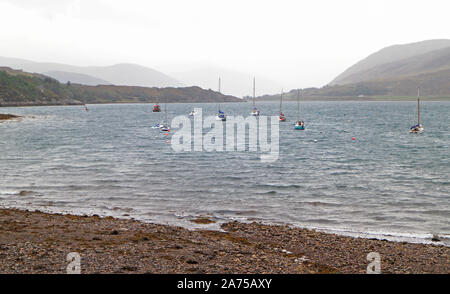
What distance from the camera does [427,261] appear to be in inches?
522

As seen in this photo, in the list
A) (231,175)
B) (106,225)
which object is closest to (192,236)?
(106,225)

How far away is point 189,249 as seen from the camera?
46.2 feet

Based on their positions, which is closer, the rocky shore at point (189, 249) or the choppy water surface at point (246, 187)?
the rocky shore at point (189, 249)

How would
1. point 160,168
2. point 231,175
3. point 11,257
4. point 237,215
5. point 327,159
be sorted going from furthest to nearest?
point 327,159 < point 160,168 < point 231,175 < point 237,215 < point 11,257

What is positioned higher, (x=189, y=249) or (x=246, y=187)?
(x=189, y=249)

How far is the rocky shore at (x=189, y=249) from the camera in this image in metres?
11.9

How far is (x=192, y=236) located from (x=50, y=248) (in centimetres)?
559

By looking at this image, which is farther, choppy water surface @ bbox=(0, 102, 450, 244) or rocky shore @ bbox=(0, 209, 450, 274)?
choppy water surface @ bbox=(0, 102, 450, 244)

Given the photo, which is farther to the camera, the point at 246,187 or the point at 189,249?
the point at 246,187

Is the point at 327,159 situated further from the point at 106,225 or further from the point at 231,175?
the point at 106,225

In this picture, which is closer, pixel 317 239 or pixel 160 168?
pixel 317 239

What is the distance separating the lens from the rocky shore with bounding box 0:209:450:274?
39.1 feet
